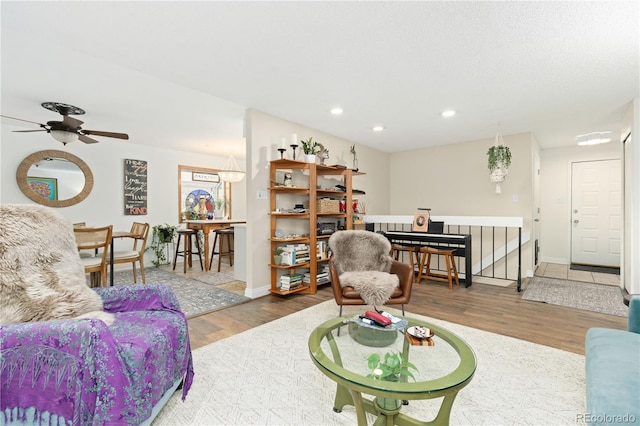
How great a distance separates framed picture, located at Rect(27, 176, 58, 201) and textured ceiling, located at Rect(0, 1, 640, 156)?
923 millimetres

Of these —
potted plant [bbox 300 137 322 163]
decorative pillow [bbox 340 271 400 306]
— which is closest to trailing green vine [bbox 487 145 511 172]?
Answer: potted plant [bbox 300 137 322 163]

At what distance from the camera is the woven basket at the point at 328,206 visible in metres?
4.06

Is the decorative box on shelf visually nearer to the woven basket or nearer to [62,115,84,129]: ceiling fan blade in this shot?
the woven basket

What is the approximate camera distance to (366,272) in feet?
9.77

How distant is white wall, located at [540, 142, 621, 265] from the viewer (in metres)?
5.83

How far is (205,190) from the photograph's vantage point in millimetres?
6836

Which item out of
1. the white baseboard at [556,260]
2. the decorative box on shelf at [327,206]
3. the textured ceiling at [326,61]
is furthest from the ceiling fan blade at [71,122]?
the white baseboard at [556,260]

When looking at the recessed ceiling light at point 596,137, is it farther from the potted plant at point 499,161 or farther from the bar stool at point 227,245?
the bar stool at point 227,245

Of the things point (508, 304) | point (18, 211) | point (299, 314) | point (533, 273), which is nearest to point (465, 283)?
point (508, 304)

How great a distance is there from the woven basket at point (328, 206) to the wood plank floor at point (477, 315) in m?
1.11

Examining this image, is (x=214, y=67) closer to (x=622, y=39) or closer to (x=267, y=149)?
(x=267, y=149)

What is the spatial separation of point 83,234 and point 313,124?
306 cm

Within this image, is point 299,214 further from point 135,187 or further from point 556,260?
point 556,260

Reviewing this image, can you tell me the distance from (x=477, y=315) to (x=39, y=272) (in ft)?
11.8
